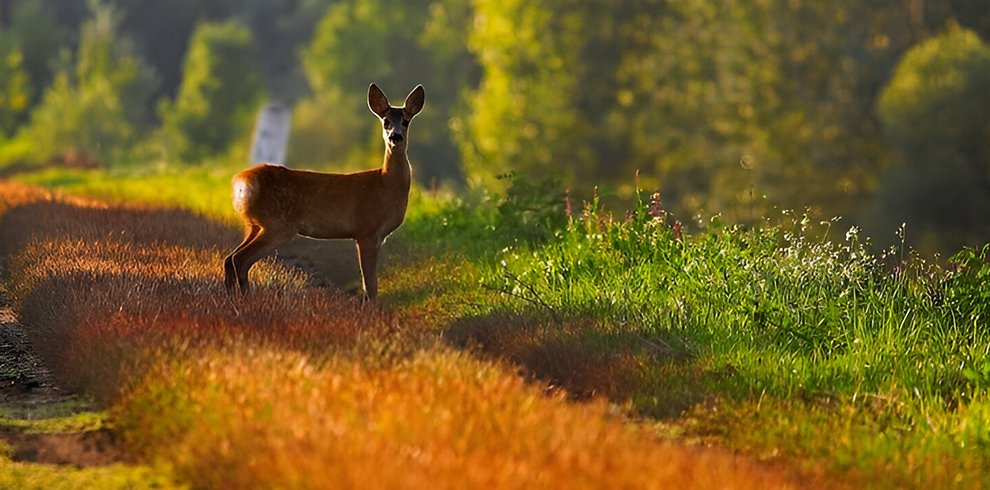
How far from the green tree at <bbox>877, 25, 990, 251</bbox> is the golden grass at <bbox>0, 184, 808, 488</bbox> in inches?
978

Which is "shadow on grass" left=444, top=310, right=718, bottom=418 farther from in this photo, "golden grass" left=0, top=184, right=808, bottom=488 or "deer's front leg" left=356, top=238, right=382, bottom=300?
"deer's front leg" left=356, top=238, right=382, bottom=300

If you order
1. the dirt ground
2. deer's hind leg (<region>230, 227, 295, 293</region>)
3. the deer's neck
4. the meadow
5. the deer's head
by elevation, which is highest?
the deer's head

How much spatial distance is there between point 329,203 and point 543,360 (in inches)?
95.2

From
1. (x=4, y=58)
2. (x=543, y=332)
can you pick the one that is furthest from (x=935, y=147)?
(x=4, y=58)

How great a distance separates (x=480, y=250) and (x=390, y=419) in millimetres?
7799

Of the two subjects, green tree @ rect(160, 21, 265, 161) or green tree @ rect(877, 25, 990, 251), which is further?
green tree @ rect(160, 21, 265, 161)

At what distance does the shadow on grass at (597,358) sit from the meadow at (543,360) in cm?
2

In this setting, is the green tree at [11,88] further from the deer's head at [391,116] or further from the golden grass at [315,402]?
the golden grass at [315,402]

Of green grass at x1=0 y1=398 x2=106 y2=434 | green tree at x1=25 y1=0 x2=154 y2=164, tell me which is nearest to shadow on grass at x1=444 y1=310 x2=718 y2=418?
green grass at x1=0 y1=398 x2=106 y2=434

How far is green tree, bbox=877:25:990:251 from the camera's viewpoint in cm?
3209

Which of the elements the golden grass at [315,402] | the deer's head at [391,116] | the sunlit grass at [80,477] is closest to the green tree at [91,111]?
the deer's head at [391,116]

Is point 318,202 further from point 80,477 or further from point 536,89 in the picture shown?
point 536,89

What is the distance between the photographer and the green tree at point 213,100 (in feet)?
210

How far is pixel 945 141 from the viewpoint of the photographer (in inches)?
1292
